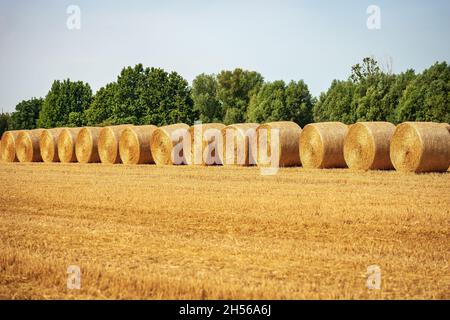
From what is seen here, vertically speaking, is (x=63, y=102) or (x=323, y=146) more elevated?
(x=63, y=102)

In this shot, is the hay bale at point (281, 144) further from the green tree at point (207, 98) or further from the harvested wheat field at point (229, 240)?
the green tree at point (207, 98)

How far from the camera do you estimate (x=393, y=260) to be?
24.2ft

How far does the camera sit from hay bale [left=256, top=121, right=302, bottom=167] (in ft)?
78.5

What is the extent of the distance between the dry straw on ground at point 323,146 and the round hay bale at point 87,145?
11646 millimetres

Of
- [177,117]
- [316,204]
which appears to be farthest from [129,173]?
[177,117]

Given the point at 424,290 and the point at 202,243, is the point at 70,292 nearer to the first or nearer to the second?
the point at 202,243

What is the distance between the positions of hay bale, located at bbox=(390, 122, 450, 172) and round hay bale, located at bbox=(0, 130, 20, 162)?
23.9 m

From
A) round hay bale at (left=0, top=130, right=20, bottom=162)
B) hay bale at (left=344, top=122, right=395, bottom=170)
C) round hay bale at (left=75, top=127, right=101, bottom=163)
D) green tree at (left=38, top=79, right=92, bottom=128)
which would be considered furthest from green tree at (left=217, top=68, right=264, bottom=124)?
hay bale at (left=344, top=122, right=395, bottom=170)

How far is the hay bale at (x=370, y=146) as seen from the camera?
2097 centimetres

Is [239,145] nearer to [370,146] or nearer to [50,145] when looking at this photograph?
[370,146]

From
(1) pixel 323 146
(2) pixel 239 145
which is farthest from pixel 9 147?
(1) pixel 323 146

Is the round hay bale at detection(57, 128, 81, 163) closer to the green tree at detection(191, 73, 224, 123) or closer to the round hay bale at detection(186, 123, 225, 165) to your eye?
the round hay bale at detection(186, 123, 225, 165)

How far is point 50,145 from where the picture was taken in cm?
3269

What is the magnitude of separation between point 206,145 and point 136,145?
3.44 meters
